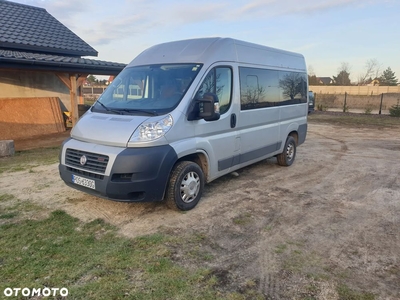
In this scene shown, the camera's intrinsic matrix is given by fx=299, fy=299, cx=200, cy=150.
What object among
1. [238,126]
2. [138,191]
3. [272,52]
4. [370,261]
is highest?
[272,52]

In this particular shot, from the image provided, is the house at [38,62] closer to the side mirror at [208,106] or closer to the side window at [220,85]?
the side window at [220,85]

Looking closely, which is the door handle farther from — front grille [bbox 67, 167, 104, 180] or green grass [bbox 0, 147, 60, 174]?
green grass [bbox 0, 147, 60, 174]

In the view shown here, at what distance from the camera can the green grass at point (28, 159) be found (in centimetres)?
673

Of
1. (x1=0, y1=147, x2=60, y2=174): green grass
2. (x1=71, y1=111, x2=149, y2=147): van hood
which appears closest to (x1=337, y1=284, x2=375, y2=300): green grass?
(x1=71, y1=111, x2=149, y2=147): van hood

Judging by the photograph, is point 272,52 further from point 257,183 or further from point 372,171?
point 372,171

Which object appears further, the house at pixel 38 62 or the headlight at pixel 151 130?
the house at pixel 38 62

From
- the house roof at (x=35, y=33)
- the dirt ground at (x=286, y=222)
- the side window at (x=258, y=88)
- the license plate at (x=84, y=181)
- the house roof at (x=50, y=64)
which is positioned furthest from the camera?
the house roof at (x=35, y=33)

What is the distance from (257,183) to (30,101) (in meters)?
10.0

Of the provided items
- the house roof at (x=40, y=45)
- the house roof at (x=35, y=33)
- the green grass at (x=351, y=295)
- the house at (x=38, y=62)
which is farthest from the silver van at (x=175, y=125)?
the house roof at (x=35, y=33)

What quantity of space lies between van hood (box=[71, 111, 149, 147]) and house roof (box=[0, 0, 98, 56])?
10552mm

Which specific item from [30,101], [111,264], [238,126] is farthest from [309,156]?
[30,101]

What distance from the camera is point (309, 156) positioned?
8.19 meters

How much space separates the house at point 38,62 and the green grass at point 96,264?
8.14m

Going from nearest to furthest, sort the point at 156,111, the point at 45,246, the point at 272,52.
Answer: the point at 45,246 → the point at 156,111 → the point at 272,52
